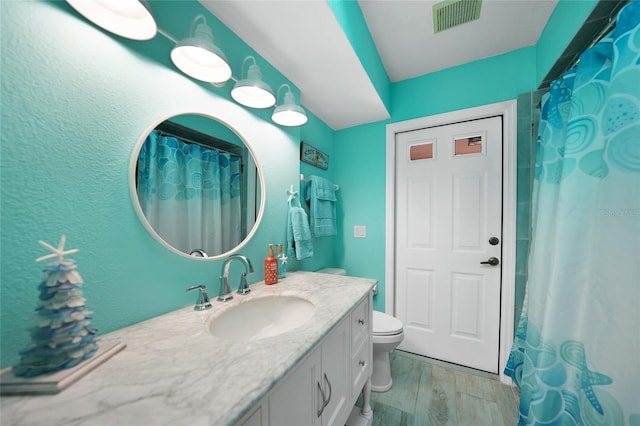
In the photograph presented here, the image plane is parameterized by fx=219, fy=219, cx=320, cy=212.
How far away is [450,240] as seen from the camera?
176 cm

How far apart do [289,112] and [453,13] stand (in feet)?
3.85

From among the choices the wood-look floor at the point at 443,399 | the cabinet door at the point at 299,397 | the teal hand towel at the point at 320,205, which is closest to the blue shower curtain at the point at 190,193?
the cabinet door at the point at 299,397

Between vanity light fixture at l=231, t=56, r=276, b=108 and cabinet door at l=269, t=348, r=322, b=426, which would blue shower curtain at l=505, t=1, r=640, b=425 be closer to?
cabinet door at l=269, t=348, r=322, b=426

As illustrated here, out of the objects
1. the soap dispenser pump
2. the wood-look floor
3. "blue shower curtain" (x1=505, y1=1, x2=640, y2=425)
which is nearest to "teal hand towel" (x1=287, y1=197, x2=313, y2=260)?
the soap dispenser pump

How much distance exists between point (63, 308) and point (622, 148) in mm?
1648

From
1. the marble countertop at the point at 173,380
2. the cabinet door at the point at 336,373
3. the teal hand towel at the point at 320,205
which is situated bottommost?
the cabinet door at the point at 336,373

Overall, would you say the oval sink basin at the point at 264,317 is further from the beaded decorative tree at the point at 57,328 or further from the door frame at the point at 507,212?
the door frame at the point at 507,212

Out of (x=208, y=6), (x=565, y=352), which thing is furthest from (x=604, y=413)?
(x=208, y=6)

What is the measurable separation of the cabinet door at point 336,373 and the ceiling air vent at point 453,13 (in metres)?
1.80

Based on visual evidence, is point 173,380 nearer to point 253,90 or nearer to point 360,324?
point 360,324

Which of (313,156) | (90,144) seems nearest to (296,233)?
(313,156)

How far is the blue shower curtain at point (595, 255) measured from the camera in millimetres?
716

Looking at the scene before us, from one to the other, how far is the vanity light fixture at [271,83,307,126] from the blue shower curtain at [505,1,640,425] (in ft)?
4.02

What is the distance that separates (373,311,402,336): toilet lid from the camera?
4.71ft
